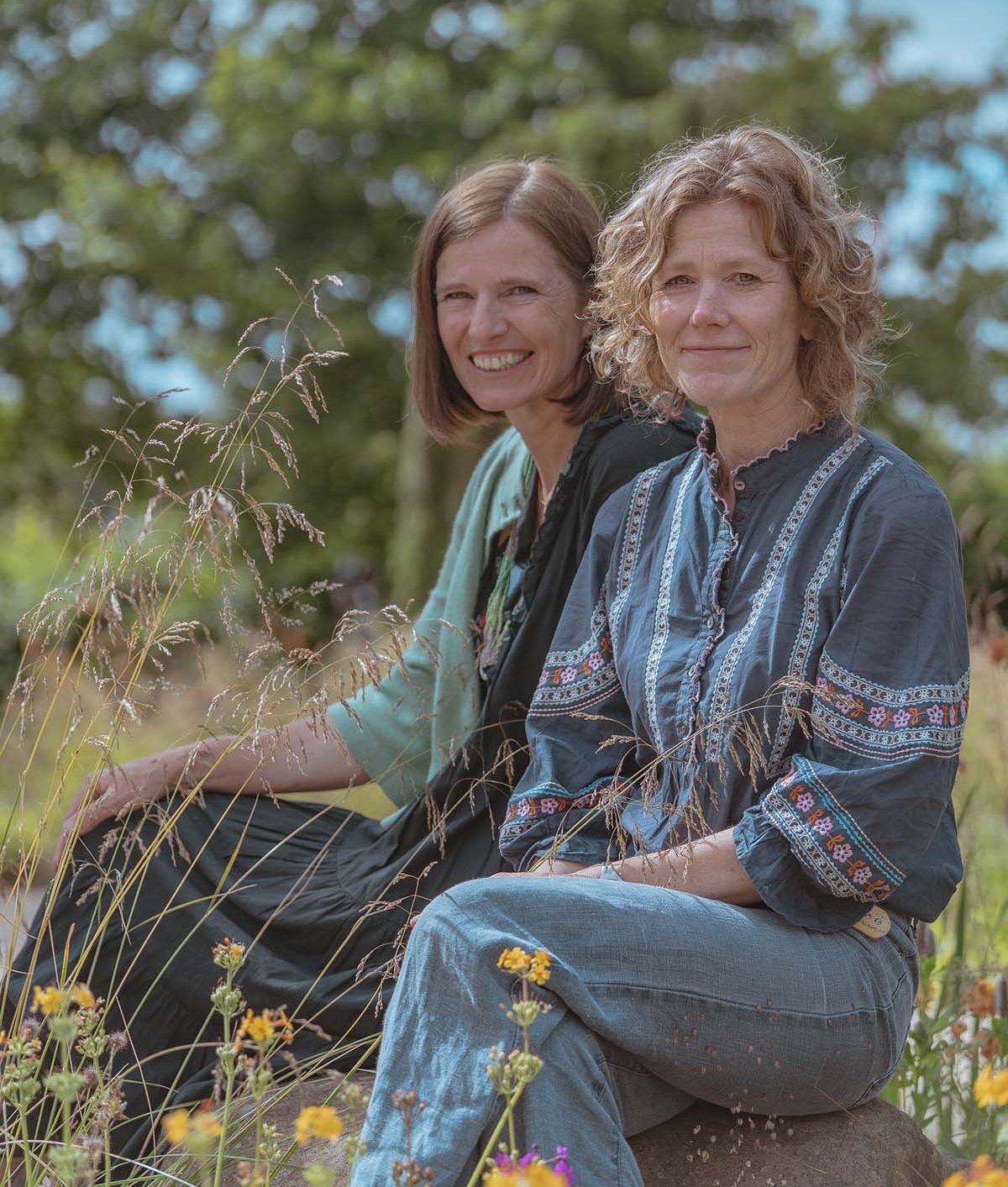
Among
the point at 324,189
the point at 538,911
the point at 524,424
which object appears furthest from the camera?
the point at 324,189

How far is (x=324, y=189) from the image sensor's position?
42.9ft

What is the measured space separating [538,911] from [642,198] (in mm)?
1205

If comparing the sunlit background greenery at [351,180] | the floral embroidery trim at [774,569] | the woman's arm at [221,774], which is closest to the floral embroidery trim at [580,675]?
the floral embroidery trim at [774,569]

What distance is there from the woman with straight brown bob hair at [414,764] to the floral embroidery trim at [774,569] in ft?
1.33

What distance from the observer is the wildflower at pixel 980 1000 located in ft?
8.24

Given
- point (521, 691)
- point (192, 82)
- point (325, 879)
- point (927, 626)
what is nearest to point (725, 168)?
point (927, 626)

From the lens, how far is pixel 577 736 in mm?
2473

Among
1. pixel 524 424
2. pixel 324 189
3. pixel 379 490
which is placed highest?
pixel 324 189

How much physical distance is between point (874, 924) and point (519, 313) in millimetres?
1477

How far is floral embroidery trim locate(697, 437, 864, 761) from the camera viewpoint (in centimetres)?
222

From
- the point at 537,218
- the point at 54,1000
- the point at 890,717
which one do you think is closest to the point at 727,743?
the point at 890,717

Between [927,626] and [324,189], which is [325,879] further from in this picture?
[324,189]

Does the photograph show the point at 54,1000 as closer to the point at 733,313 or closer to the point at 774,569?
the point at 774,569

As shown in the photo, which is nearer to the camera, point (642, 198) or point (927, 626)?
point (927, 626)
